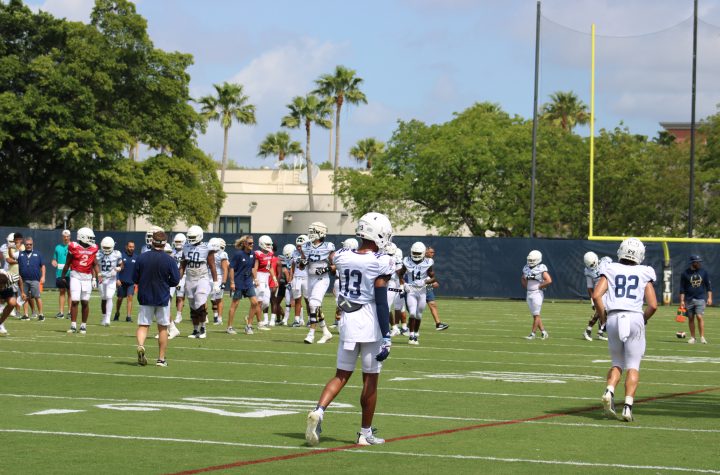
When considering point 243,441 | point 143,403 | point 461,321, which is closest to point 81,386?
point 143,403

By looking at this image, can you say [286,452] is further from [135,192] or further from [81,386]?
[135,192]

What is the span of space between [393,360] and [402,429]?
7.60 meters

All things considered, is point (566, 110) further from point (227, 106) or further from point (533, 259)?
point (533, 259)

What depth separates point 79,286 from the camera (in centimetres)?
2273

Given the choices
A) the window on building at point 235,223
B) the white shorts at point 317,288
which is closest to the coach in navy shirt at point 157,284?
the white shorts at point 317,288

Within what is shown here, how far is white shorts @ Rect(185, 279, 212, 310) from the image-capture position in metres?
22.5

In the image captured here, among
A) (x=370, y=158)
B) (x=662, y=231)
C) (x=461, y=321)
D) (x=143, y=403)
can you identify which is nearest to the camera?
(x=143, y=403)

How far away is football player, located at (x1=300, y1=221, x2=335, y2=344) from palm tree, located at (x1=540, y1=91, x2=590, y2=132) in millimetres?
66879

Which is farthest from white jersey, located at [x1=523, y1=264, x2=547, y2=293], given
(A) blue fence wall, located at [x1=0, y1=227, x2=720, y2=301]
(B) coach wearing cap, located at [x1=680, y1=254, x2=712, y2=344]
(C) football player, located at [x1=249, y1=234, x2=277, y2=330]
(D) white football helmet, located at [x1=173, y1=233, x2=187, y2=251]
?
(A) blue fence wall, located at [x1=0, y1=227, x2=720, y2=301]

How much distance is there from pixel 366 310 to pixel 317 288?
12.2m

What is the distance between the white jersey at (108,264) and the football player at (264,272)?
9.93 ft

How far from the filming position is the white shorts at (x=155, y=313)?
1691cm

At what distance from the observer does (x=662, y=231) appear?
169 ft

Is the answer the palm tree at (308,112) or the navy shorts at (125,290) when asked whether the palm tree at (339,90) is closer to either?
the palm tree at (308,112)
